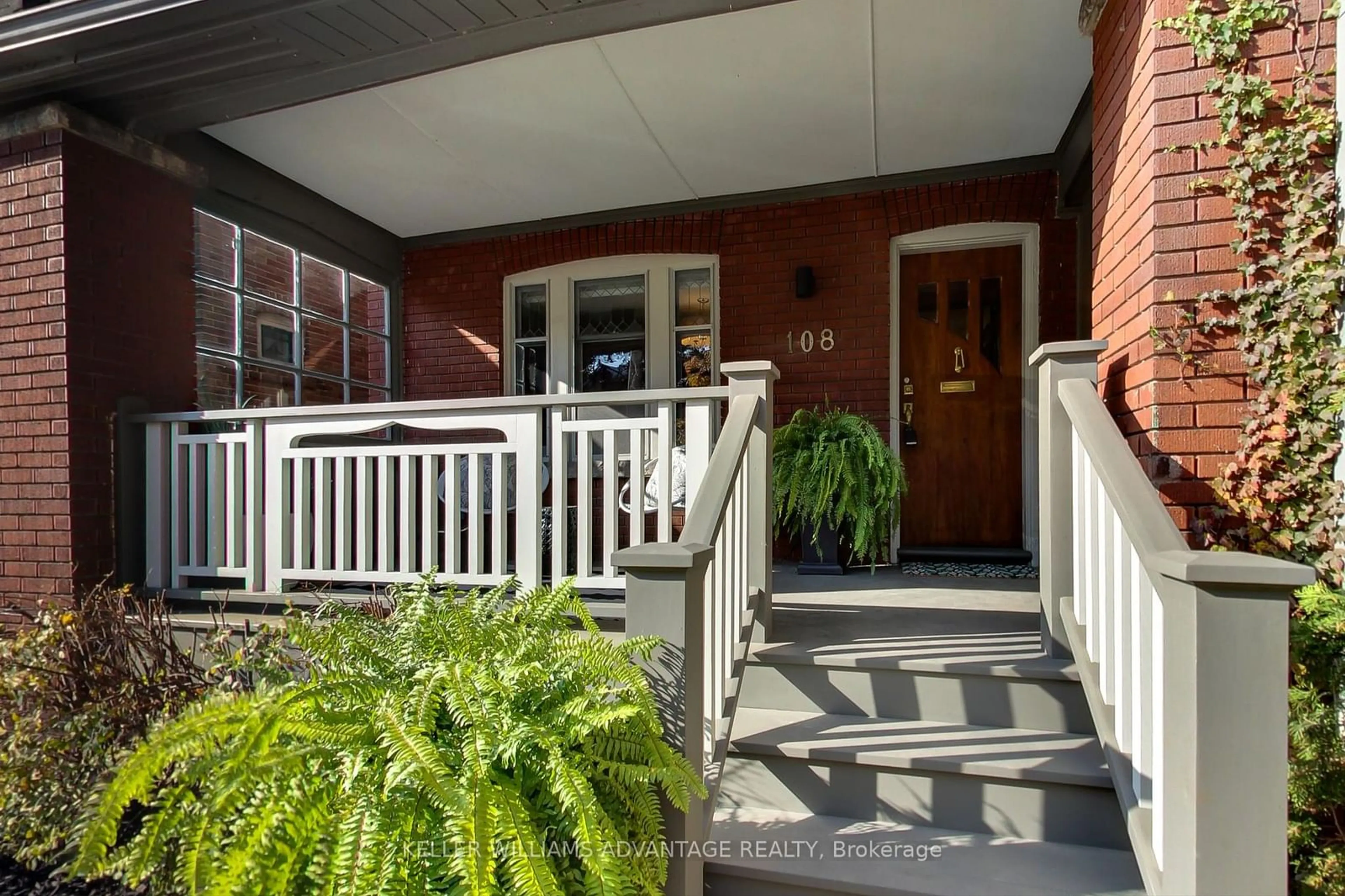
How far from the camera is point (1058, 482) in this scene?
2258 millimetres

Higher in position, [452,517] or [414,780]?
[452,517]

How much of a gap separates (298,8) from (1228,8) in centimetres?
306

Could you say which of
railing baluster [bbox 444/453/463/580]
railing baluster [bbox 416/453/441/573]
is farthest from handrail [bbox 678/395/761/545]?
railing baluster [bbox 416/453/441/573]

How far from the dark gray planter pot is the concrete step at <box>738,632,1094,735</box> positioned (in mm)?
1479

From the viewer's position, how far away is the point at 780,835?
192 centimetres

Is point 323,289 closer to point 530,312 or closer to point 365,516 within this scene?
point 530,312

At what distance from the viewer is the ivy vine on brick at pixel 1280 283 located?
6.69ft

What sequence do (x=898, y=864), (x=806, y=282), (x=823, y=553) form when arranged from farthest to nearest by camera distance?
(x=806, y=282) < (x=823, y=553) < (x=898, y=864)

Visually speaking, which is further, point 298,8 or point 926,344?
point 926,344

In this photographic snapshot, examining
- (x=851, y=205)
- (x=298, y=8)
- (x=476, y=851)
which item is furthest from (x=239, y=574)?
(x=851, y=205)

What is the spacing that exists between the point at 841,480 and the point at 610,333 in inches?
84.7

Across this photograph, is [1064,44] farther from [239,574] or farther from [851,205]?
[239,574]

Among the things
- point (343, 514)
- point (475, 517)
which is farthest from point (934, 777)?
point (343, 514)

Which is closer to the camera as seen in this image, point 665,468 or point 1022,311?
point 665,468
